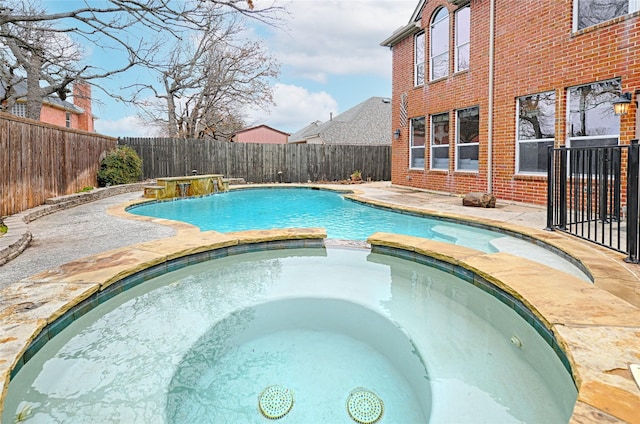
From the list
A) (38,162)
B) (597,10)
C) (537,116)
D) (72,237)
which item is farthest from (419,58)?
(72,237)

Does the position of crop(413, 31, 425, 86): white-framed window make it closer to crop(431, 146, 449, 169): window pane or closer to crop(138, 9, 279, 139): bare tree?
crop(431, 146, 449, 169): window pane

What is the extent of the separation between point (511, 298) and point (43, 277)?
3735 millimetres

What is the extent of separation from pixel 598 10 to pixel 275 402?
7.84 m

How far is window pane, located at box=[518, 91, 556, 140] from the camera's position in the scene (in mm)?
7211

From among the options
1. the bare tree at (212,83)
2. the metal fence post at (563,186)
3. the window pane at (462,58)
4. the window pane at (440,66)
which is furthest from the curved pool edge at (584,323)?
the bare tree at (212,83)

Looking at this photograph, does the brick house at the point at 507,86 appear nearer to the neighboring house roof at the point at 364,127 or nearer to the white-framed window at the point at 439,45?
the white-framed window at the point at 439,45

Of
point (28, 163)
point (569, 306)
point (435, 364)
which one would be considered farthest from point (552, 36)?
point (28, 163)

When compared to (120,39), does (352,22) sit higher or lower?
higher

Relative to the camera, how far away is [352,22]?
15719mm

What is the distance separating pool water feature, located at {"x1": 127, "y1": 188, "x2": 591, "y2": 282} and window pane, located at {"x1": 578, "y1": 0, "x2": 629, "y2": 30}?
417 cm

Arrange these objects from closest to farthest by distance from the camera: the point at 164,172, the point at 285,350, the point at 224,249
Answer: the point at 285,350 → the point at 224,249 → the point at 164,172

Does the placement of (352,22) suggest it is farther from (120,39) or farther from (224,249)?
(224,249)

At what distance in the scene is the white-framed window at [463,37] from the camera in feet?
31.0

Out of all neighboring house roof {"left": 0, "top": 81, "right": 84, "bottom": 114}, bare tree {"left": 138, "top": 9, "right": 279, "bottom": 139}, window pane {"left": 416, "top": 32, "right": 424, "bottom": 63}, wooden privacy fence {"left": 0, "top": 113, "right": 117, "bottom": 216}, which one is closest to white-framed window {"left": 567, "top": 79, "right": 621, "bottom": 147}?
window pane {"left": 416, "top": 32, "right": 424, "bottom": 63}
